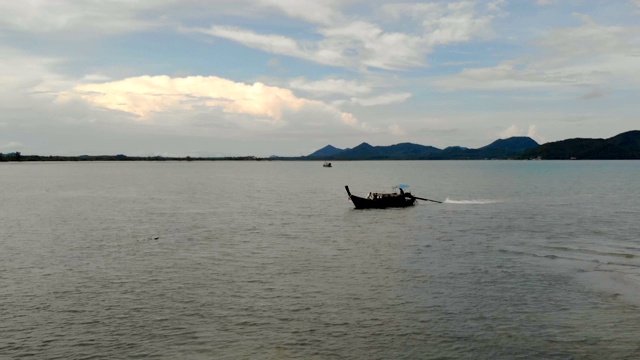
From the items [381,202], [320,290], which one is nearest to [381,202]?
[381,202]

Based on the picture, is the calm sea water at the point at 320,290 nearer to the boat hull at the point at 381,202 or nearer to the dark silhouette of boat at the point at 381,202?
the boat hull at the point at 381,202

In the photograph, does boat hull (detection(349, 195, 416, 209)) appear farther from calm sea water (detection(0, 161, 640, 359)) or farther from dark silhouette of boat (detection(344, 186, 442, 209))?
calm sea water (detection(0, 161, 640, 359))

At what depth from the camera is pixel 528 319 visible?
29594 mm

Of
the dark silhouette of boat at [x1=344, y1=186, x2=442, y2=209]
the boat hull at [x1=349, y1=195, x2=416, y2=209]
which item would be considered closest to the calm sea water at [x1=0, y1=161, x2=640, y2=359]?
the boat hull at [x1=349, y1=195, x2=416, y2=209]

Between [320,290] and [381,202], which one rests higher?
[381,202]

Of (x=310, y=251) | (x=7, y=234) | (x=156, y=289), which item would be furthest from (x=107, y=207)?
(x=156, y=289)

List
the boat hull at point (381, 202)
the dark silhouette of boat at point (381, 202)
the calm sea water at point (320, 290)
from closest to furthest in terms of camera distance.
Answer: the calm sea water at point (320, 290)
the boat hull at point (381, 202)
the dark silhouette of boat at point (381, 202)

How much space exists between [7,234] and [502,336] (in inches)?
2310

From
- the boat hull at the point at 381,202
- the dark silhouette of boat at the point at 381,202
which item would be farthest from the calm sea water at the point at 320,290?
the dark silhouette of boat at the point at 381,202

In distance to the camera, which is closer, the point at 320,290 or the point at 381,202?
the point at 320,290

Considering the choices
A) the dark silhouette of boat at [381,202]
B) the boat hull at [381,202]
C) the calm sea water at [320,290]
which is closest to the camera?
the calm sea water at [320,290]

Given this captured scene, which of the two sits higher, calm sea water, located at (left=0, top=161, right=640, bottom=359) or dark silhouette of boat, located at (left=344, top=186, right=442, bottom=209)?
dark silhouette of boat, located at (left=344, top=186, right=442, bottom=209)

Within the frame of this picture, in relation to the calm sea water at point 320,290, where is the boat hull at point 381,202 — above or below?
above

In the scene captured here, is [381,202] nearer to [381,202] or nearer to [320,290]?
[381,202]
